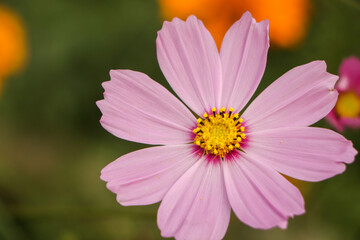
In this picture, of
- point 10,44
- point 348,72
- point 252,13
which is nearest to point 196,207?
point 348,72

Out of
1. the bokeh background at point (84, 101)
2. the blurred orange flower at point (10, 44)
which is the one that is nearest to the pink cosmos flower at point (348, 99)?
the bokeh background at point (84, 101)

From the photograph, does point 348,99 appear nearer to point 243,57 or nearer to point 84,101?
point 243,57

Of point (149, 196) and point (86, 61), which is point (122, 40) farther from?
point (149, 196)

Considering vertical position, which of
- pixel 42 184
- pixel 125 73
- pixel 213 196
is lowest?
pixel 42 184

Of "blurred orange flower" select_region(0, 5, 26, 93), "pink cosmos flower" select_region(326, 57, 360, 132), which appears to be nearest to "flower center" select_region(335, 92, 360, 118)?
"pink cosmos flower" select_region(326, 57, 360, 132)

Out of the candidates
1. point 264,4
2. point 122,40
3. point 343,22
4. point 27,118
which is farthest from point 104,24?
point 343,22

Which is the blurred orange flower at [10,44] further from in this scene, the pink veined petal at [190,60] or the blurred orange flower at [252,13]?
the pink veined petal at [190,60]

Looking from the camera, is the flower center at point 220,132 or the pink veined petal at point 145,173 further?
the flower center at point 220,132

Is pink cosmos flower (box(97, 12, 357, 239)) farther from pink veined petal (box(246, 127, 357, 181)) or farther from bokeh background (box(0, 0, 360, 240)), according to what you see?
bokeh background (box(0, 0, 360, 240))

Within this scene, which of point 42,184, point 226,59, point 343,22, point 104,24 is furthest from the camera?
point 104,24
